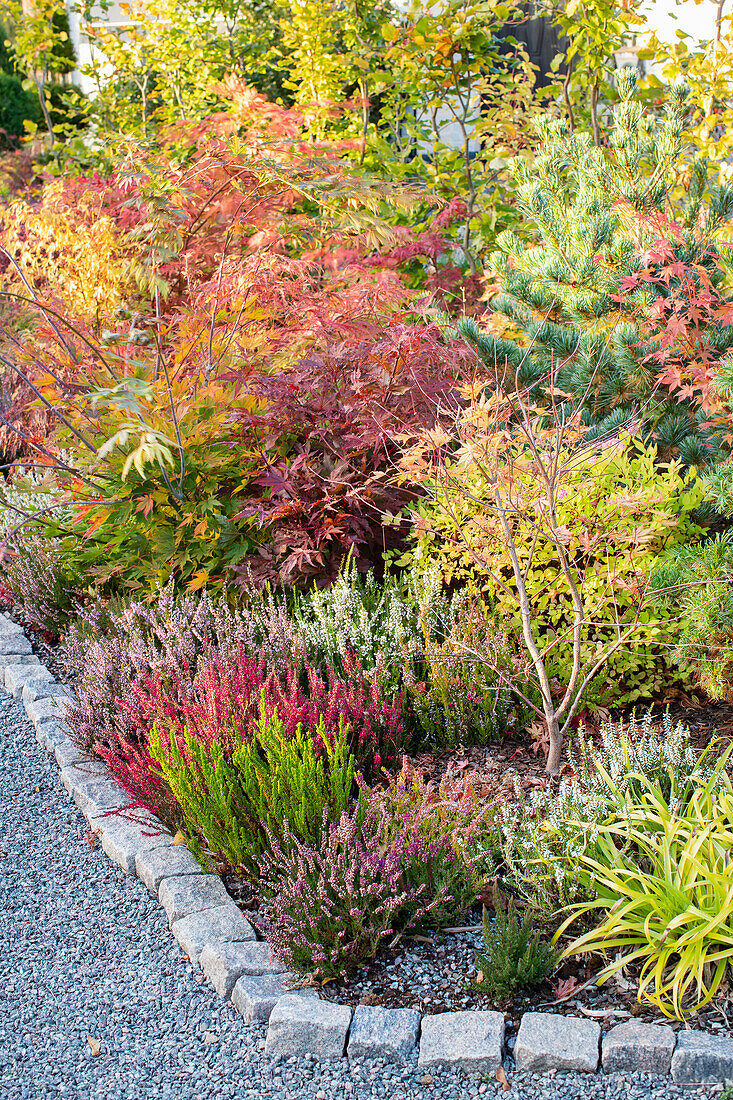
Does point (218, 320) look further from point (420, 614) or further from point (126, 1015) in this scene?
point (126, 1015)

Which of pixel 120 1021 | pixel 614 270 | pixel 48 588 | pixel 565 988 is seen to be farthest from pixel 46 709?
pixel 614 270

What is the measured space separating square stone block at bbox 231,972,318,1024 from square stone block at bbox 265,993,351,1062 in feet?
0.18

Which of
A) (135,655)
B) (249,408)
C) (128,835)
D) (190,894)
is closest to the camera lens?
(190,894)

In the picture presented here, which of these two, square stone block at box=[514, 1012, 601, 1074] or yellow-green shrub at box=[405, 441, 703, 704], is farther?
yellow-green shrub at box=[405, 441, 703, 704]

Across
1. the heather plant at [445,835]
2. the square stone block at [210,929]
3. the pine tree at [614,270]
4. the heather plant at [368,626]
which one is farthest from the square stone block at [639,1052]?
the pine tree at [614,270]

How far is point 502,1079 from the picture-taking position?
6.80ft

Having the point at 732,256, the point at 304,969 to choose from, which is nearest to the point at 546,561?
the point at 732,256

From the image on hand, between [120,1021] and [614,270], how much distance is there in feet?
11.0

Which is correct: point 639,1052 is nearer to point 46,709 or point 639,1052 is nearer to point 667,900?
point 667,900

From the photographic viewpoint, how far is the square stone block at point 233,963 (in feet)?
7.74

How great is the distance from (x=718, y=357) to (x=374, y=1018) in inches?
113

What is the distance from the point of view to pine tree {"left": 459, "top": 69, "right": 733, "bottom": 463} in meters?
3.79

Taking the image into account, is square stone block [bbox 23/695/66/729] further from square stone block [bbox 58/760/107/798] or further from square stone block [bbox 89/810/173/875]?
square stone block [bbox 89/810/173/875]

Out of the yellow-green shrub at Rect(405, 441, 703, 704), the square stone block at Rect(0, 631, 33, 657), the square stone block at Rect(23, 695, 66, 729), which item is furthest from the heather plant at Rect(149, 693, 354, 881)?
the square stone block at Rect(0, 631, 33, 657)
